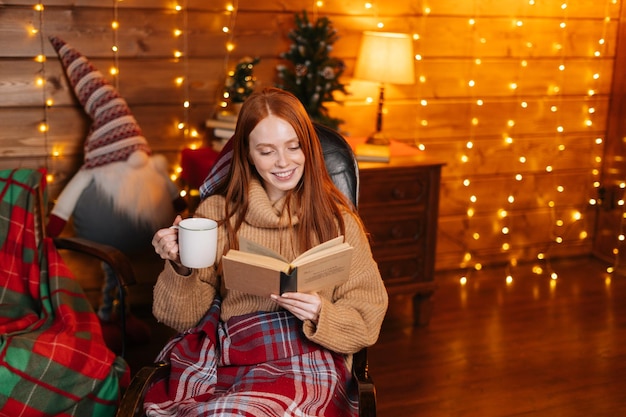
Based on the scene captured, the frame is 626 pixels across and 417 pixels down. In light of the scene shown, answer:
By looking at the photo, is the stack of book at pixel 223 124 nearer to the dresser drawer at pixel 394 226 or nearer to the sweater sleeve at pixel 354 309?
the dresser drawer at pixel 394 226

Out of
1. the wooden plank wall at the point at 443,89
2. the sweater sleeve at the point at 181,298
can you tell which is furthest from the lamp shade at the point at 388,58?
the sweater sleeve at the point at 181,298

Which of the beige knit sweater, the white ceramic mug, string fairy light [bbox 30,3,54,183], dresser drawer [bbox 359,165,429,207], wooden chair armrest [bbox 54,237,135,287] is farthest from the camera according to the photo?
dresser drawer [bbox 359,165,429,207]

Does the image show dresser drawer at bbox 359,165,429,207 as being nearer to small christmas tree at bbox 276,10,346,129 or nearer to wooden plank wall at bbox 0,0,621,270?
small christmas tree at bbox 276,10,346,129

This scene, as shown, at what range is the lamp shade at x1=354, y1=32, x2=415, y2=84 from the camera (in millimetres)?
3092

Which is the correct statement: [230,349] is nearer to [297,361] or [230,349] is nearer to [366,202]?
[297,361]

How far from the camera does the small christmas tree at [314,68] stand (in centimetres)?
310

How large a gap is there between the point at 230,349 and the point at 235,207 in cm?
34

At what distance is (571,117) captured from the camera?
12.8 feet

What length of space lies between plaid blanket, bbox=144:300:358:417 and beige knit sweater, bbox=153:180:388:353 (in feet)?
0.12

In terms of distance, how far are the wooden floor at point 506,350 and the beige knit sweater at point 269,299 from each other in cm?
83

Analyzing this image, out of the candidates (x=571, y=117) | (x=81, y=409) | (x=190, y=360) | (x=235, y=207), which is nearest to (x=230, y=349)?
(x=190, y=360)

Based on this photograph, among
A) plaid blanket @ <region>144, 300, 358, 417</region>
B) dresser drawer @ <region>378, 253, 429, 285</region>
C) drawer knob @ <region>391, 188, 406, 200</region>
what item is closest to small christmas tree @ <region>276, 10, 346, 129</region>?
drawer knob @ <region>391, 188, 406, 200</region>

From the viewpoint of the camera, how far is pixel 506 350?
302cm

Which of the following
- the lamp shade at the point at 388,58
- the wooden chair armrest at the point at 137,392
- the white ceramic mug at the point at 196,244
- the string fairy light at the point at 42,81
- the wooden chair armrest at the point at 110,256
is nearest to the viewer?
the wooden chair armrest at the point at 137,392
